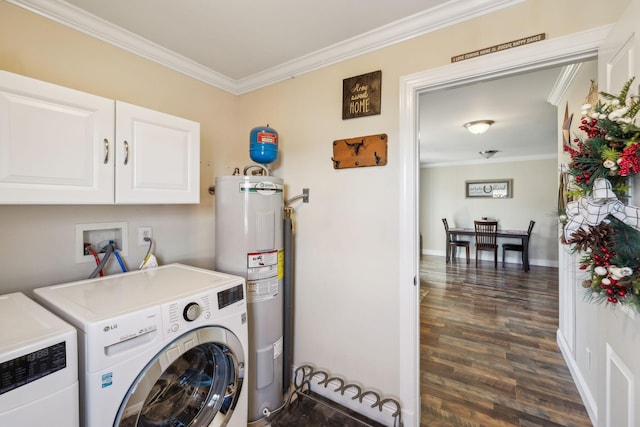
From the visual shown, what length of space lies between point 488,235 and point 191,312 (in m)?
6.19

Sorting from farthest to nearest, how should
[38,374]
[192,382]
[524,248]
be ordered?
1. [524,248]
2. [192,382]
3. [38,374]

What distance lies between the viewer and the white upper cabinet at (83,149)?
41.5 inches

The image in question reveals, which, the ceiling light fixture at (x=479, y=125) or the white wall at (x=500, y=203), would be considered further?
the white wall at (x=500, y=203)

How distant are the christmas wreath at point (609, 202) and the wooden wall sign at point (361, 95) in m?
1.00

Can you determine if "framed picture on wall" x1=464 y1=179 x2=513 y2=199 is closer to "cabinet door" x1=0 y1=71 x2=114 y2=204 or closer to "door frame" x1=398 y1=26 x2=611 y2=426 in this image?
"door frame" x1=398 y1=26 x2=611 y2=426

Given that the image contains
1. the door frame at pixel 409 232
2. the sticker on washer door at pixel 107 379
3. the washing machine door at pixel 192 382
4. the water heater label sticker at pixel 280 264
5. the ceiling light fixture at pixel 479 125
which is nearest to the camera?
the sticker on washer door at pixel 107 379

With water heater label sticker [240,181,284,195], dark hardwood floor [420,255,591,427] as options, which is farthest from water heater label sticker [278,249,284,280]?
dark hardwood floor [420,255,591,427]

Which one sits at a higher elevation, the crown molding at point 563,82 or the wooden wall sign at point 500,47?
the crown molding at point 563,82

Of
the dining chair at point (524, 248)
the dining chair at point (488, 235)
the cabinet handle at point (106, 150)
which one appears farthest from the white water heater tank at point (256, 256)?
the dining chair at point (524, 248)

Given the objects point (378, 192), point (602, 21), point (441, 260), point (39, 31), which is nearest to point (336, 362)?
point (378, 192)

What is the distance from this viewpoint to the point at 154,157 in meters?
1.47

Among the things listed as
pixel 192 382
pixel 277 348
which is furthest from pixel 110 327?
pixel 277 348

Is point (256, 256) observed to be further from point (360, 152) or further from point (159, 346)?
point (360, 152)

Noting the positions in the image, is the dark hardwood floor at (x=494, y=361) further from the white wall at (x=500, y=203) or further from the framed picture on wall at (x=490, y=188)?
the framed picture on wall at (x=490, y=188)
